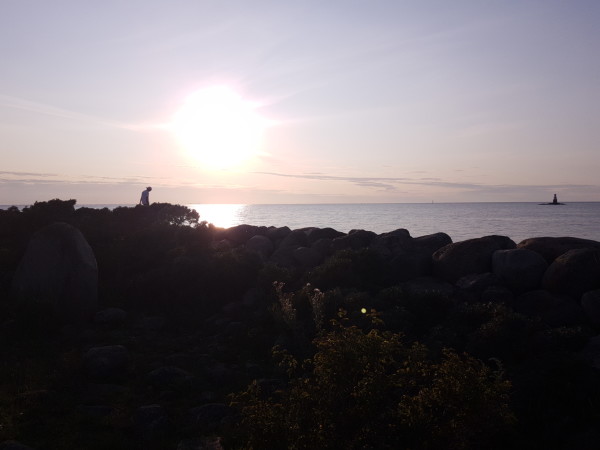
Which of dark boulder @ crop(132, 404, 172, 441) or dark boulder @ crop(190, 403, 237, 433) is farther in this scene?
dark boulder @ crop(190, 403, 237, 433)

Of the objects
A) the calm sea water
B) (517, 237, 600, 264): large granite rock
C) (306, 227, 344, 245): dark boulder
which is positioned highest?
(517, 237, 600, 264): large granite rock

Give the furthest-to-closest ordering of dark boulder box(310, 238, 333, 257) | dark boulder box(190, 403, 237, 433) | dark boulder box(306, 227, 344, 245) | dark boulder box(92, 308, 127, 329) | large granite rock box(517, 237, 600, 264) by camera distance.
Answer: dark boulder box(306, 227, 344, 245)
dark boulder box(310, 238, 333, 257)
large granite rock box(517, 237, 600, 264)
dark boulder box(92, 308, 127, 329)
dark boulder box(190, 403, 237, 433)

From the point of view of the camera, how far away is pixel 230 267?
17.5 metres

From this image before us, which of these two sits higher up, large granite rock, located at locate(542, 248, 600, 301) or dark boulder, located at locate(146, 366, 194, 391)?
large granite rock, located at locate(542, 248, 600, 301)

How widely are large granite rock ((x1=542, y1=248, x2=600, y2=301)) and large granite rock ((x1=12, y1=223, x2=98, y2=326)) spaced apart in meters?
13.7

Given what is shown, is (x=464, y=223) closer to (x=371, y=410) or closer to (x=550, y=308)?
(x=550, y=308)

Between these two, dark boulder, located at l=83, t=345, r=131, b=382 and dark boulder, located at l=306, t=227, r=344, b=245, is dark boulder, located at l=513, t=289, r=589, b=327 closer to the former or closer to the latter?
dark boulder, located at l=306, t=227, r=344, b=245

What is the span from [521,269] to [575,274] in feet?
4.85

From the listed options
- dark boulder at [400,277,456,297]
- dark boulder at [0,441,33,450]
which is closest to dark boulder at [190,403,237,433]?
dark boulder at [0,441,33,450]

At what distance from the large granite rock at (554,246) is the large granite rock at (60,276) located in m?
14.4

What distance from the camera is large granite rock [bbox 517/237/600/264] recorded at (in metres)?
16.4

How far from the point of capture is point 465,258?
16672 millimetres

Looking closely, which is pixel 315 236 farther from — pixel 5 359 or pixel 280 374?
pixel 5 359

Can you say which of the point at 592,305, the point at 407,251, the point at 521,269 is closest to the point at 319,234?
the point at 407,251
